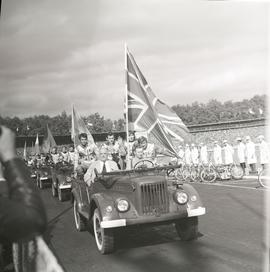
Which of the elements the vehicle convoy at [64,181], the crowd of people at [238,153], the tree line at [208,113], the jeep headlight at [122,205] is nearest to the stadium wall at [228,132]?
the crowd of people at [238,153]

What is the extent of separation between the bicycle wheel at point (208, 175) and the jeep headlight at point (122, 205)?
8.55m

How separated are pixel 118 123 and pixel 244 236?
59.3 meters

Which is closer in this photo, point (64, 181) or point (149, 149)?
point (149, 149)

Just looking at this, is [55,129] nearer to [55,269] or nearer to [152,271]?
[152,271]

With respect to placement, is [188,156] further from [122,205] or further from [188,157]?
[122,205]

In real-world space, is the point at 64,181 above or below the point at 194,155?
below

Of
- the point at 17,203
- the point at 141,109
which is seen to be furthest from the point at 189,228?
the point at 17,203

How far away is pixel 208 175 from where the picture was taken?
12.8 metres

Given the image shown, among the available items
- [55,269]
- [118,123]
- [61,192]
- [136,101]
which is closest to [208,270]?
[55,269]

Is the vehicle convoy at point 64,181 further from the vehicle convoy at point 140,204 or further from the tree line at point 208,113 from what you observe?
the tree line at point 208,113

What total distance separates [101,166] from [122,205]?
1070 mm

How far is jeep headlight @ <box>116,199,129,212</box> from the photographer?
4430mm

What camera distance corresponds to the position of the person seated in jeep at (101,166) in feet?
17.5

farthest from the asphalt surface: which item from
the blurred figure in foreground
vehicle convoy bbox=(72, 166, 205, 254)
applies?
the blurred figure in foreground
